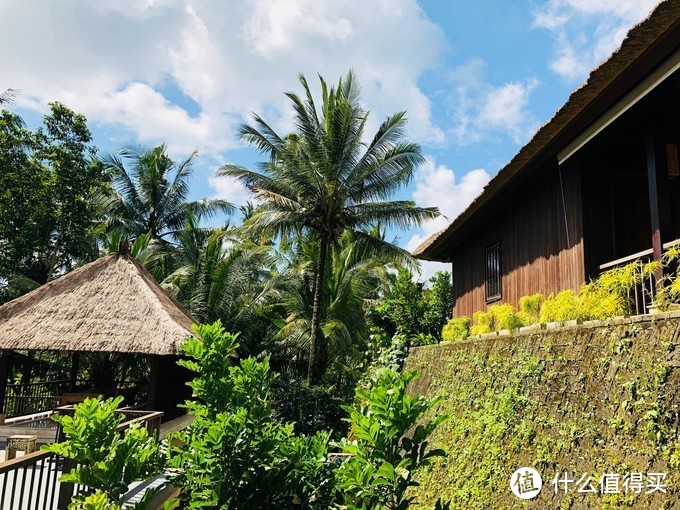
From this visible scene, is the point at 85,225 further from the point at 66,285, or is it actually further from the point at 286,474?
the point at 286,474

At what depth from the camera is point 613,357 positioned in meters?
4.08

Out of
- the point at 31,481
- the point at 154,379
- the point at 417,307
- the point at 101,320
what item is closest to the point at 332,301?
the point at 417,307

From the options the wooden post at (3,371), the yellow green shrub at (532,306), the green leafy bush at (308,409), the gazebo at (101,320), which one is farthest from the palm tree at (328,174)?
the yellow green shrub at (532,306)

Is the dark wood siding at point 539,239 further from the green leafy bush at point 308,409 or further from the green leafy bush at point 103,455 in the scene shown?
the green leafy bush at point 308,409

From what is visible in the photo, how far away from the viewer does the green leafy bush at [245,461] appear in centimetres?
358

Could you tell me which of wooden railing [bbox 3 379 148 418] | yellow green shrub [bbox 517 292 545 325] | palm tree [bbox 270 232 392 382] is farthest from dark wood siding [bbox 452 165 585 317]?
wooden railing [bbox 3 379 148 418]

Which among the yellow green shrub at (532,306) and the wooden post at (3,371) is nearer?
the yellow green shrub at (532,306)

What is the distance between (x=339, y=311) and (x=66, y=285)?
9709 mm

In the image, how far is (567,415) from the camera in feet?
14.4

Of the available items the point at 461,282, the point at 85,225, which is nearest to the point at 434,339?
the point at 461,282

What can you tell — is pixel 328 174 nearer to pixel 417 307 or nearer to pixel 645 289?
pixel 417 307

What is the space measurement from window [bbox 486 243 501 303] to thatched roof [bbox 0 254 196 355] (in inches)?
263

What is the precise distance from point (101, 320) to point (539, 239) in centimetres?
981

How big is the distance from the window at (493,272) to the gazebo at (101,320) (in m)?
6.54
